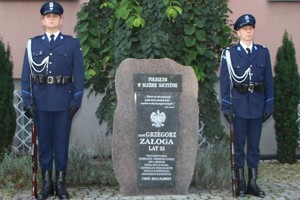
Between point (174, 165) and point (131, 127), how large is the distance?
2.01ft

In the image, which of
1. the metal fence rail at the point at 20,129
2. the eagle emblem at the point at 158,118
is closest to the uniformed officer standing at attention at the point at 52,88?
the eagle emblem at the point at 158,118

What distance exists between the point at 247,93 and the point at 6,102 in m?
3.38

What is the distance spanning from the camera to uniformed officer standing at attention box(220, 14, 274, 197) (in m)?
7.10

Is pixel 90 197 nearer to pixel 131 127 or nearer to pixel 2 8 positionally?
pixel 131 127

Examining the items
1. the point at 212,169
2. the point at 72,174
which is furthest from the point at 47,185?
the point at 212,169

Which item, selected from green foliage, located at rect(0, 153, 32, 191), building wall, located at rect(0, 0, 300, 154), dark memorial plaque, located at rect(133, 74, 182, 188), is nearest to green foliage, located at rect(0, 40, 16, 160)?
green foliage, located at rect(0, 153, 32, 191)

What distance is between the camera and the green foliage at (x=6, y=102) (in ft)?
28.8

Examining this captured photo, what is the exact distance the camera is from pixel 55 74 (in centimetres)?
695

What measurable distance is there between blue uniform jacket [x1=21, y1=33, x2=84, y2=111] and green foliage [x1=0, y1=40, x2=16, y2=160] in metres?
1.94

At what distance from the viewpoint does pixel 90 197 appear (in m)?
7.18

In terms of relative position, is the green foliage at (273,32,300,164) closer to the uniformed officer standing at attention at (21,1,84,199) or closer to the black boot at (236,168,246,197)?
the black boot at (236,168,246,197)

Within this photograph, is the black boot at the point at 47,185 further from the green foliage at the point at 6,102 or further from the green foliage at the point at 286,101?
the green foliage at the point at 286,101

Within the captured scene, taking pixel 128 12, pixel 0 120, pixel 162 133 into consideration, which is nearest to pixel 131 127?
pixel 162 133

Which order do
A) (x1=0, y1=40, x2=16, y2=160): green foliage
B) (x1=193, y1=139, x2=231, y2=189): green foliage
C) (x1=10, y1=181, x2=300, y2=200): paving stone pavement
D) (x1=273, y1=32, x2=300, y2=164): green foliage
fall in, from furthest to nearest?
(x1=273, y1=32, x2=300, y2=164): green foliage → (x1=0, y1=40, x2=16, y2=160): green foliage → (x1=193, y1=139, x2=231, y2=189): green foliage → (x1=10, y1=181, x2=300, y2=200): paving stone pavement
